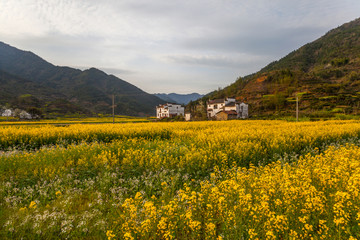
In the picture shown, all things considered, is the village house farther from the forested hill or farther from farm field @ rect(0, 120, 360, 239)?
farm field @ rect(0, 120, 360, 239)

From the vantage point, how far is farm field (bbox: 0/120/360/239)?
124 inches

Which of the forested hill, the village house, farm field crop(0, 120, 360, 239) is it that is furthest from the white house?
farm field crop(0, 120, 360, 239)

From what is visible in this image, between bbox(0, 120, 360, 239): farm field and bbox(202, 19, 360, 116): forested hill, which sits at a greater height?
bbox(202, 19, 360, 116): forested hill

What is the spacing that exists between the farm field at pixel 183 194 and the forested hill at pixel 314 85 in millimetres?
55299

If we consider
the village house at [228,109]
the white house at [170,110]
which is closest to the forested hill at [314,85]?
the village house at [228,109]

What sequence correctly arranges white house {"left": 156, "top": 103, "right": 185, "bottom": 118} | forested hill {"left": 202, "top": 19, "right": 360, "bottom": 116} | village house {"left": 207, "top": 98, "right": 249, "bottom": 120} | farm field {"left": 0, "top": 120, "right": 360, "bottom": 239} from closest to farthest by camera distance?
1. farm field {"left": 0, "top": 120, "right": 360, "bottom": 239}
2. forested hill {"left": 202, "top": 19, "right": 360, "bottom": 116}
3. village house {"left": 207, "top": 98, "right": 249, "bottom": 120}
4. white house {"left": 156, "top": 103, "right": 185, "bottom": 118}

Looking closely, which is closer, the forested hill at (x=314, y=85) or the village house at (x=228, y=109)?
the forested hill at (x=314, y=85)

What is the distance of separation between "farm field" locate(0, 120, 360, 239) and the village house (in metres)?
61.7

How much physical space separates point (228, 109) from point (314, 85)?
58.4m

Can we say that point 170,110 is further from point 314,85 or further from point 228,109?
point 314,85

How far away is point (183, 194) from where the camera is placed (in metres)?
3.31

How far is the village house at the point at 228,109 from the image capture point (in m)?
73.9

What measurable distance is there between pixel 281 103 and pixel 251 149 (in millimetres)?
86062

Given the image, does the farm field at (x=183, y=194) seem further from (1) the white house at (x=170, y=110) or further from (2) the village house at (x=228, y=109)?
(1) the white house at (x=170, y=110)
